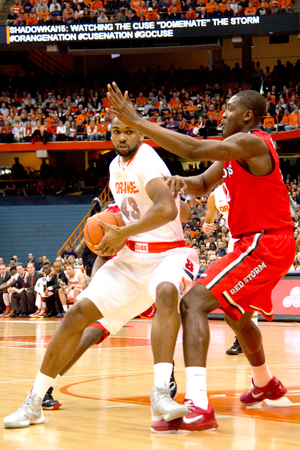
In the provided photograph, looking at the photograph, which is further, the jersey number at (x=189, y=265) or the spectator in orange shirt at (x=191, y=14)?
the spectator in orange shirt at (x=191, y=14)

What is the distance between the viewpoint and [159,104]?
92.9 ft

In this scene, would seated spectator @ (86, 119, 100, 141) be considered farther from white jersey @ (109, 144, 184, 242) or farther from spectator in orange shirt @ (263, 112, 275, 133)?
white jersey @ (109, 144, 184, 242)

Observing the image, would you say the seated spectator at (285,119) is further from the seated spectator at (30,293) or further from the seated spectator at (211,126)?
the seated spectator at (30,293)

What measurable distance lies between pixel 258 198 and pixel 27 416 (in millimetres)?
2069

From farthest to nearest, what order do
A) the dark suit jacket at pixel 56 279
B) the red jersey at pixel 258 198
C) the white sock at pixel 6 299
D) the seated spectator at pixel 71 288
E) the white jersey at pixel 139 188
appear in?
the white sock at pixel 6 299 < the dark suit jacket at pixel 56 279 < the seated spectator at pixel 71 288 < the white jersey at pixel 139 188 < the red jersey at pixel 258 198

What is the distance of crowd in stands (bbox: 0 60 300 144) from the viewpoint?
26.5 m

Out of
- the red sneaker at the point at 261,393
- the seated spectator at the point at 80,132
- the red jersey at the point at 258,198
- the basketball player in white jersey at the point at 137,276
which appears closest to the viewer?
the basketball player in white jersey at the point at 137,276

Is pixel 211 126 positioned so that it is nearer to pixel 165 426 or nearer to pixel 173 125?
pixel 173 125

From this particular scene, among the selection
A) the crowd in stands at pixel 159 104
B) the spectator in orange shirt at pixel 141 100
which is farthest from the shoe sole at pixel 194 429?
the spectator in orange shirt at pixel 141 100

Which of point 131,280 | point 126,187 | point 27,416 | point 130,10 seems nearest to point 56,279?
point 126,187

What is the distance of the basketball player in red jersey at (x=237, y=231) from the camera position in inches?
150

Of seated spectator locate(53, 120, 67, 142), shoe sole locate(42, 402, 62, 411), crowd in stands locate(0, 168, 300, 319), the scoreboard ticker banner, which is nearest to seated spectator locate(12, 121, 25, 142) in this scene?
seated spectator locate(53, 120, 67, 142)

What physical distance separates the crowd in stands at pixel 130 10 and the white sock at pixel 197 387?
26.7 metres

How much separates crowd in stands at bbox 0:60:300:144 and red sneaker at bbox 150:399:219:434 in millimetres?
22265
